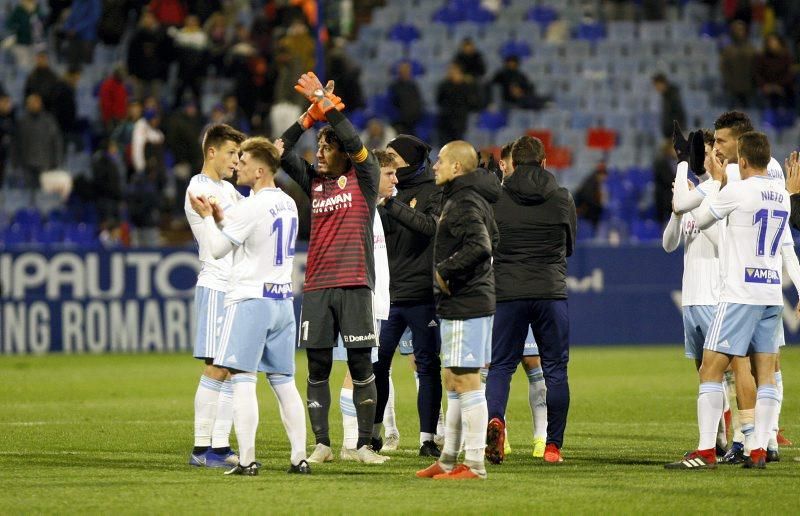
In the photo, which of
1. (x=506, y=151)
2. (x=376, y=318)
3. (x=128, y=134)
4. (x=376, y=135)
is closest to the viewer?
(x=376, y=318)

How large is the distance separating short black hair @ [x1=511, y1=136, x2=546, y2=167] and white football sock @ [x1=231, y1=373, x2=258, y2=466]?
2616 mm

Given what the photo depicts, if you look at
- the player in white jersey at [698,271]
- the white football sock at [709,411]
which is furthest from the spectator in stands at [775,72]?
the white football sock at [709,411]

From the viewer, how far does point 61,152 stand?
2530cm

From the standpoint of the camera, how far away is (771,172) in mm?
10133

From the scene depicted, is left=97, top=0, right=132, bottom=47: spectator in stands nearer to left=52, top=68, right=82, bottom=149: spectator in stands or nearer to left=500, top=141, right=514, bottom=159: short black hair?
left=52, top=68, right=82, bottom=149: spectator in stands

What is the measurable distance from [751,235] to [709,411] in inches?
47.4

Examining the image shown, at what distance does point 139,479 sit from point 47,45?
66.3 ft

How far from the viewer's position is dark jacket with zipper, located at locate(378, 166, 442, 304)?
10391 millimetres

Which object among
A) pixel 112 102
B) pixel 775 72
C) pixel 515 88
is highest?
pixel 775 72

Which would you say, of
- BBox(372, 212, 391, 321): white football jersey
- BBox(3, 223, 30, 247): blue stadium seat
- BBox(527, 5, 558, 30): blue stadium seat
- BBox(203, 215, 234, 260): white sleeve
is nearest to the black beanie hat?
BBox(372, 212, 391, 321): white football jersey

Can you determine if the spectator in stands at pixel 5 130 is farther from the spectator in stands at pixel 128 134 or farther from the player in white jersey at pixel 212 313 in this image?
the player in white jersey at pixel 212 313

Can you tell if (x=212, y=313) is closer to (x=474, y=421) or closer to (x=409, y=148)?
(x=409, y=148)

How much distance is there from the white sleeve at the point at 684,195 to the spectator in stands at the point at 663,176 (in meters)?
14.7

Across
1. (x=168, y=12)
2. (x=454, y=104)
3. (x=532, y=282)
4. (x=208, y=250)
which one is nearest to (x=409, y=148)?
(x=532, y=282)
